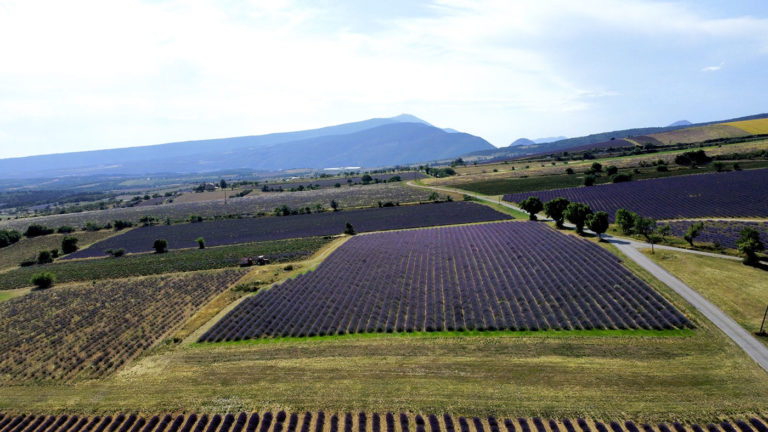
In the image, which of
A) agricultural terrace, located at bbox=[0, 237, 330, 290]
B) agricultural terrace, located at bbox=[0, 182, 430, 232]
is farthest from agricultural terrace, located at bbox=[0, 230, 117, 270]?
agricultural terrace, located at bbox=[0, 182, 430, 232]

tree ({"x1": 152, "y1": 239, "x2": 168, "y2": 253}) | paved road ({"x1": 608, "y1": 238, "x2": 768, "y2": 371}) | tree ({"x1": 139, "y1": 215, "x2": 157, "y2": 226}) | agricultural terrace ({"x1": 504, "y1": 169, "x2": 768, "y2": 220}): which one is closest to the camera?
paved road ({"x1": 608, "y1": 238, "x2": 768, "y2": 371})

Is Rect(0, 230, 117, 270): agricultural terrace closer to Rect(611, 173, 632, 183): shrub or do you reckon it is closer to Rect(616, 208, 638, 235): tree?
Rect(616, 208, 638, 235): tree

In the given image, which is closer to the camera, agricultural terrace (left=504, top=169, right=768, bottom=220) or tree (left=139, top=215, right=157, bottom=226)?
agricultural terrace (left=504, top=169, right=768, bottom=220)

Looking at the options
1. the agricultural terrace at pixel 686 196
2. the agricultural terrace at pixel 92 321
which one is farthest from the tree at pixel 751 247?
the agricultural terrace at pixel 92 321

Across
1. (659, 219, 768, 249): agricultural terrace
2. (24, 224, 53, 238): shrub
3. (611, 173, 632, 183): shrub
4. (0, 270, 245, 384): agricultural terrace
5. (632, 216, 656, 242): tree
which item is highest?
(611, 173, 632, 183): shrub

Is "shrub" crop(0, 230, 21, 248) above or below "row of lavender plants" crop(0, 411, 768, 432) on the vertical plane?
above

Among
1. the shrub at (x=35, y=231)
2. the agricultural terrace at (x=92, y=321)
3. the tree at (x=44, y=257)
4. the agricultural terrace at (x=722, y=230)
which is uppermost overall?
the agricultural terrace at (x=722, y=230)

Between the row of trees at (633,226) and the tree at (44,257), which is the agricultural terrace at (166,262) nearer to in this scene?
the tree at (44,257)
